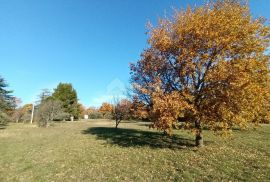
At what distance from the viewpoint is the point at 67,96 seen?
287 feet

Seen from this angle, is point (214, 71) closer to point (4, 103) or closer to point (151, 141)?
point (151, 141)

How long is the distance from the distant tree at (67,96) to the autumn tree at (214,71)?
2898 inches

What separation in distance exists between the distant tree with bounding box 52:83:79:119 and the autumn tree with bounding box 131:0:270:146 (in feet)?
241

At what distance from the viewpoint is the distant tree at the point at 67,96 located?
86.0 meters

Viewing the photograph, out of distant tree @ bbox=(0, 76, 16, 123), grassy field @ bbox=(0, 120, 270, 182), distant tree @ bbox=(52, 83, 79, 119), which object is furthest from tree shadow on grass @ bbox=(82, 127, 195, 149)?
distant tree @ bbox=(52, 83, 79, 119)

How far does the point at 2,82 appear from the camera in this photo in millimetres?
45062

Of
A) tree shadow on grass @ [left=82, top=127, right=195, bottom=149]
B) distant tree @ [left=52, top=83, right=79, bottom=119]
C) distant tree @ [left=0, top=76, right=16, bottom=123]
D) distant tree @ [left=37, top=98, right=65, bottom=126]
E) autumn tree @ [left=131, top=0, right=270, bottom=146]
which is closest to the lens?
autumn tree @ [left=131, top=0, right=270, bottom=146]

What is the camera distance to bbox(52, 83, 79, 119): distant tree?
3386 inches

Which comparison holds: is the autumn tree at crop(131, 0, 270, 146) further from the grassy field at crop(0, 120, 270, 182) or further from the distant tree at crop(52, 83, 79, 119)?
the distant tree at crop(52, 83, 79, 119)

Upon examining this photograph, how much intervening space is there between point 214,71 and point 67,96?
79550 mm

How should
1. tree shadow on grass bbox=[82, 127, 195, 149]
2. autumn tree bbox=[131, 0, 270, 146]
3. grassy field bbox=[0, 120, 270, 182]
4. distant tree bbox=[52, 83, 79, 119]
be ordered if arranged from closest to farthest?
grassy field bbox=[0, 120, 270, 182] < autumn tree bbox=[131, 0, 270, 146] < tree shadow on grass bbox=[82, 127, 195, 149] < distant tree bbox=[52, 83, 79, 119]

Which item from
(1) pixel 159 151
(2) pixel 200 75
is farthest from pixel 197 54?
(1) pixel 159 151

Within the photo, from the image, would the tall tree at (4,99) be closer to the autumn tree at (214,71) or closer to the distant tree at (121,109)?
the distant tree at (121,109)

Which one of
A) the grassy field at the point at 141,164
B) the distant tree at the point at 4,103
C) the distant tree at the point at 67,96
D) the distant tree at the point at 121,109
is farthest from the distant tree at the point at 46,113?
the grassy field at the point at 141,164
